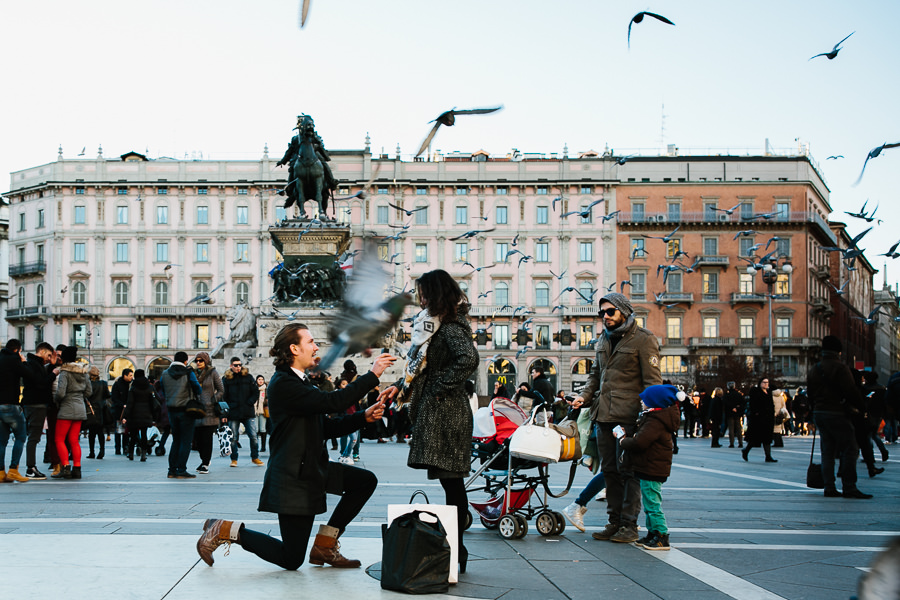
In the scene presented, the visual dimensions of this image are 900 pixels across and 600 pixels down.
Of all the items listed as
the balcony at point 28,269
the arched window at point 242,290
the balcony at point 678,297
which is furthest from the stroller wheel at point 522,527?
the balcony at point 28,269

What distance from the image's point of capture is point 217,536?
17.0 feet

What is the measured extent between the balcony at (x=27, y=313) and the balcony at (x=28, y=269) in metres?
2.51

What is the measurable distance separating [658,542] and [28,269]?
231 ft

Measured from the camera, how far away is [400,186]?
66750 millimetres

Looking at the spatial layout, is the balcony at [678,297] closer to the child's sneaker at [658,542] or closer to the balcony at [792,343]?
the balcony at [792,343]

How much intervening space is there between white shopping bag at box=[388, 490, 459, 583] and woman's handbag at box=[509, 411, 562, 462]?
1.51 m

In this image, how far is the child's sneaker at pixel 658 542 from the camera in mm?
6227

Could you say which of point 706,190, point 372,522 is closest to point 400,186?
point 706,190

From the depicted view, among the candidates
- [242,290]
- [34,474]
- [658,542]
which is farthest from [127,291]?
[658,542]

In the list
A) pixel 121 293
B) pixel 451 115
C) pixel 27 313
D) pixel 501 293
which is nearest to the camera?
pixel 451 115

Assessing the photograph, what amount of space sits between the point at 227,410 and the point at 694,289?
57.2 meters

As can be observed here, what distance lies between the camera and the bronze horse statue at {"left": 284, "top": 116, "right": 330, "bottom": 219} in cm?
2378

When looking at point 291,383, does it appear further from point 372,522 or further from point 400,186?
point 400,186

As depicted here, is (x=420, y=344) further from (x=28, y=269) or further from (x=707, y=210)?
(x=28, y=269)
